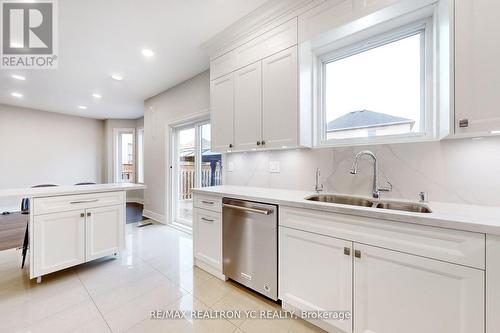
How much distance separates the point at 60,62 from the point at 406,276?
4624 millimetres

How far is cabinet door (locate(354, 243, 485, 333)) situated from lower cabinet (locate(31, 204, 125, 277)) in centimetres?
264

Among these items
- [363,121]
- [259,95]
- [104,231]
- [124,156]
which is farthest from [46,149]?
[363,121]

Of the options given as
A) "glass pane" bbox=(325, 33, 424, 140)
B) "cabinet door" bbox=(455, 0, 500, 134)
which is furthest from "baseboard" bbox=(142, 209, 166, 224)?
"cabinet door" bbox=(455, 0, 500, 134)

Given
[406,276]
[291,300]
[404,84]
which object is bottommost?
[291,300]

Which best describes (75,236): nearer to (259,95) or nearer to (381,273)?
(259,95)

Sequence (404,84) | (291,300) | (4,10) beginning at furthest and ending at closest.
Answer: (4,10) < (404,84) < (291,300)

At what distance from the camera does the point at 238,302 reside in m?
1.83

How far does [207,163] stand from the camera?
3732 millimetres

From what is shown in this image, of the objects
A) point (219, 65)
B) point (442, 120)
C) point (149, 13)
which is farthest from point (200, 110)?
point (442, 120)

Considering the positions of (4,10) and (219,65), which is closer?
(4,10)

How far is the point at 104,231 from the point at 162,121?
259 cm

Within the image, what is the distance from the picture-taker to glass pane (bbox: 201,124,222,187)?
3.59 m

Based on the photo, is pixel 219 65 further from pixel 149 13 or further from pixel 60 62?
pixel 60 62

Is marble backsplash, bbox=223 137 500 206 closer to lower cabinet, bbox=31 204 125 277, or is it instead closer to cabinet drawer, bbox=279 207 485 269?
cabinet drawer, bbox=279 207 485 269
